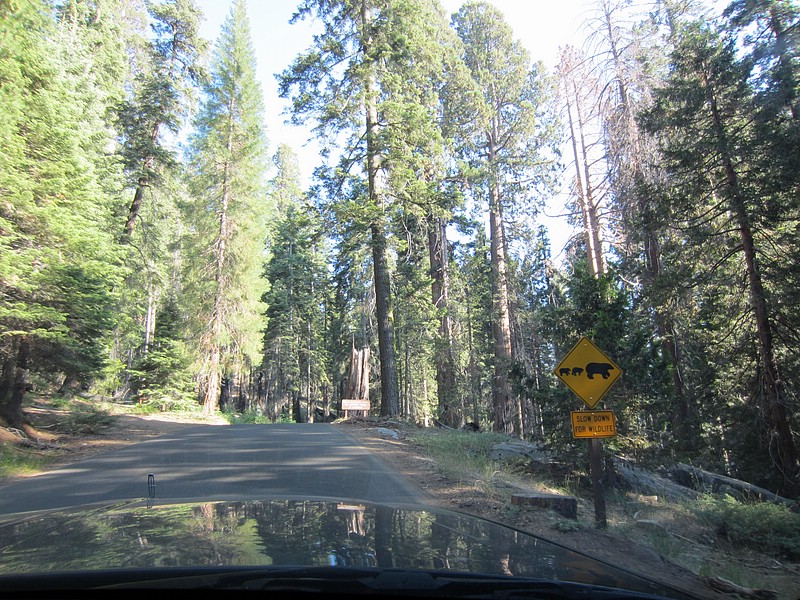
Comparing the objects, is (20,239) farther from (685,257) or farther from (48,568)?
(685,257)

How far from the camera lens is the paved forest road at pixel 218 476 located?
24.8ft

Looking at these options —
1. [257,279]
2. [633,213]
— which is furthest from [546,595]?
[257,279]

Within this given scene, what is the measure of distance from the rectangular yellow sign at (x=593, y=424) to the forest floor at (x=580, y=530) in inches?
45.4

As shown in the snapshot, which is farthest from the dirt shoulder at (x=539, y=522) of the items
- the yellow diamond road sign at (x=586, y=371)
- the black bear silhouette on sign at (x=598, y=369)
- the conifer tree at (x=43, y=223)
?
the conifer tree at (x=43, y=223)

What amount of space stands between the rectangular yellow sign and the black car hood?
3.38m

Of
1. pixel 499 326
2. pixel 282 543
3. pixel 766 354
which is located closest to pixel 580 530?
pixel 282 543

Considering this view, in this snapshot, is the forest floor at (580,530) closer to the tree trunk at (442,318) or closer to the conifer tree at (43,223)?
the conifer tree at (43,223)

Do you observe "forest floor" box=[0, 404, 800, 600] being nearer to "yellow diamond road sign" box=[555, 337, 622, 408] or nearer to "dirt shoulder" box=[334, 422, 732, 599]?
"dirt shoulder" box=[334, 422, 732, 599]

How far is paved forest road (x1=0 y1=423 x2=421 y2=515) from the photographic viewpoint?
24.8ft

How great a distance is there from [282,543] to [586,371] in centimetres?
531

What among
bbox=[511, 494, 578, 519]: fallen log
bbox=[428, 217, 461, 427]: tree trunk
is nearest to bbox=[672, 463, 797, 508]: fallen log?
bbox=[511, 494, 578, 519]: fallen log

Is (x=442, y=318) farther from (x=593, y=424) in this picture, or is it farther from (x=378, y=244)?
(x=593, y=424)

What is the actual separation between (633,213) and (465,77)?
30.5 feet

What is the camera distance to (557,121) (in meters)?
22.2
